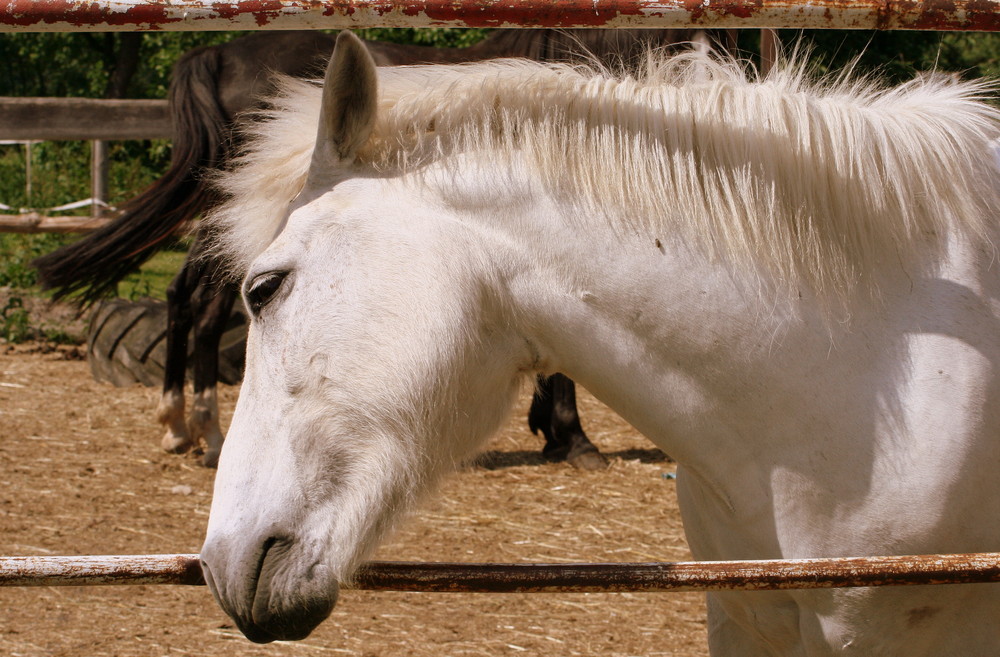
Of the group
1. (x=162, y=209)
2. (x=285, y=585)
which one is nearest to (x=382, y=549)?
(x=285, y=585)

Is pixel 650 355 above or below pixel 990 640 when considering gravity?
above

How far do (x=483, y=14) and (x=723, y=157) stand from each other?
409mm

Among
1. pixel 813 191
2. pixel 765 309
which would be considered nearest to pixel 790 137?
pixel 813 191

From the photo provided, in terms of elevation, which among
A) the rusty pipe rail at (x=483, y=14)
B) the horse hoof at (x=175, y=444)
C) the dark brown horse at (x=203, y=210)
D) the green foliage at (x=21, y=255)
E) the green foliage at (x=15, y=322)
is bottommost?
the green foliage at (x=15, y=322)

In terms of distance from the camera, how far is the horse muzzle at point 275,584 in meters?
1.36

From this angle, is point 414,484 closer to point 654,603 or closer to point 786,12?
point 786,12

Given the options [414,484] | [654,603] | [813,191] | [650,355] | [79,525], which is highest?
[813,191]

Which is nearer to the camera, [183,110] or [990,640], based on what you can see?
[990,640]

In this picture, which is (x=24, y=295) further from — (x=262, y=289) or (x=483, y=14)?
(x=483, y=14)

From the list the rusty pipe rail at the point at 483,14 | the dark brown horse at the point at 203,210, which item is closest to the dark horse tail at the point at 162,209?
the dark brown horse at the point at 203,210

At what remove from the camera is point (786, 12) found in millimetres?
1352

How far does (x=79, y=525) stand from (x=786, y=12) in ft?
12.2

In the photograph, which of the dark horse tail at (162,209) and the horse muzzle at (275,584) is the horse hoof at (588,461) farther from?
the horse muzzle at (275,584)

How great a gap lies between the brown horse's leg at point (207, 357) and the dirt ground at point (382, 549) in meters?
0.20
